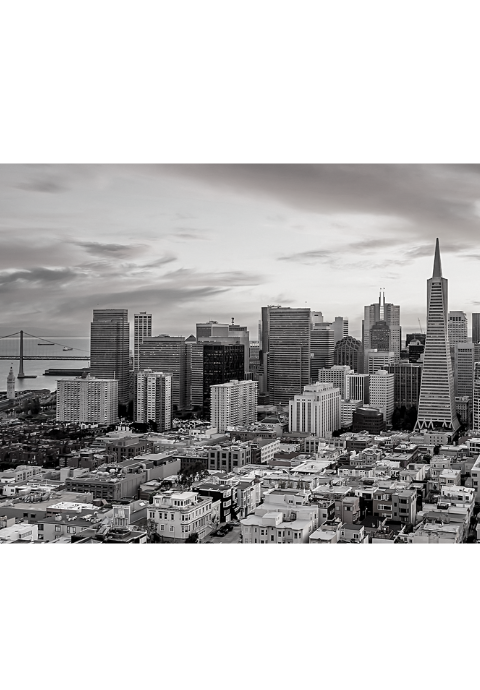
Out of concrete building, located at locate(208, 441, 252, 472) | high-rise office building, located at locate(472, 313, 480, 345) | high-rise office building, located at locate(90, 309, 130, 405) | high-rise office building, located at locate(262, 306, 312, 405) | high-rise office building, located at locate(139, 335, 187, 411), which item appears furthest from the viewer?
high-rise office building, located at locate(262, 306, 312, 405)

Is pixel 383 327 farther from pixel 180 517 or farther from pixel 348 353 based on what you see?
pixel 180 517

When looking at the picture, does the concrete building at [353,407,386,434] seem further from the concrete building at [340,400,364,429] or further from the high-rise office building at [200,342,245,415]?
Result: the high-rise office building at [200,342,245,415]

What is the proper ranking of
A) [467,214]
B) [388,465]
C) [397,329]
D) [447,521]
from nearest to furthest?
[447,521], [388,465], [467,214], [397,329]

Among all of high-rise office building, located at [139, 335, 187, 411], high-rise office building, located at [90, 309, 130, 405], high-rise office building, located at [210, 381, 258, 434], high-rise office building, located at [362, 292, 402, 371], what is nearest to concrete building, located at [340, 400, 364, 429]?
high-rise office building, located at [210, 381, 258, 434]

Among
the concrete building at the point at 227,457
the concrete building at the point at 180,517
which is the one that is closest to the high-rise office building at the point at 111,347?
the concrete building at the point at 227,457

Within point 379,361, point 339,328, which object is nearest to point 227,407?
point 379,361
